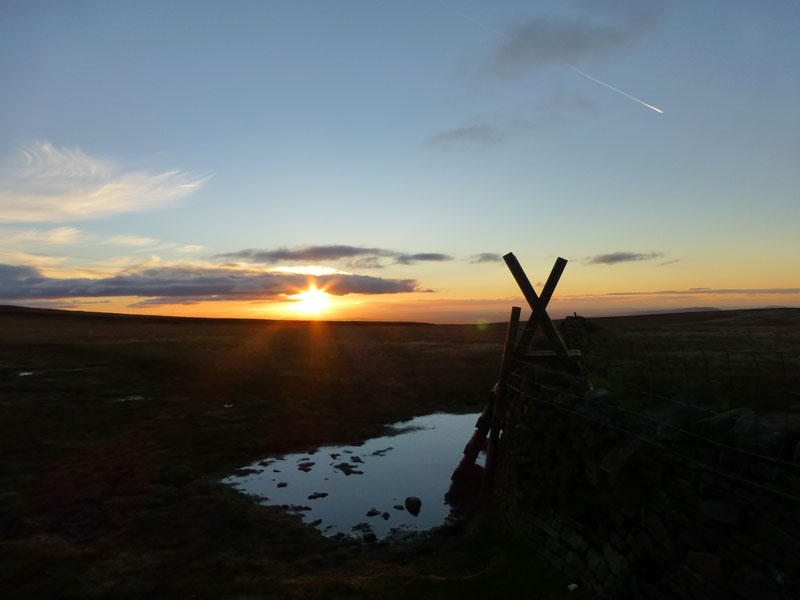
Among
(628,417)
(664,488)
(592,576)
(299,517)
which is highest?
(628,417)

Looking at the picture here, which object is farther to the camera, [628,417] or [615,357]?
[615,357]

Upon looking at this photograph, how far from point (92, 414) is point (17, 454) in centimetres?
614

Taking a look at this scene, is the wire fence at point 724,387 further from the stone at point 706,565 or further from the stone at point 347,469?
the stone at point 347,469

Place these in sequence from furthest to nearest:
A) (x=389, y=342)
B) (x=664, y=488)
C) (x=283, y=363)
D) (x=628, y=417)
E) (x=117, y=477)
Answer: (x=389, y=342)
(x=283, y=363)
(x=117, y=477)
(x=628, y=417)
(x=664, y=488)

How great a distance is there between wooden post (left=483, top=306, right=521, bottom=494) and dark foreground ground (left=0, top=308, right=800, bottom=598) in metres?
1.46

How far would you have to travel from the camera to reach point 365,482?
59.4 ft

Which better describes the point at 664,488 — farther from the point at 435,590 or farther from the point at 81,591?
the point at 81,591

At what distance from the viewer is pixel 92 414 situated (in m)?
25.4

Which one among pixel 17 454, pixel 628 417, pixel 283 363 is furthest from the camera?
pixel 283 363

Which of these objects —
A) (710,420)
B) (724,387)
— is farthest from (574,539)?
(724,387)

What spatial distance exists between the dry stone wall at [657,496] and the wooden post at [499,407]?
3002mm

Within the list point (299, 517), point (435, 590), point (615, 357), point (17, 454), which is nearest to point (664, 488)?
point (435, 590)

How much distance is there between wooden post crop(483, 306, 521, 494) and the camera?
15941 mm

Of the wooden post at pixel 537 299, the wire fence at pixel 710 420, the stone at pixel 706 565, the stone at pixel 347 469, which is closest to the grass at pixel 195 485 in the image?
the stone at pixel 706 565
